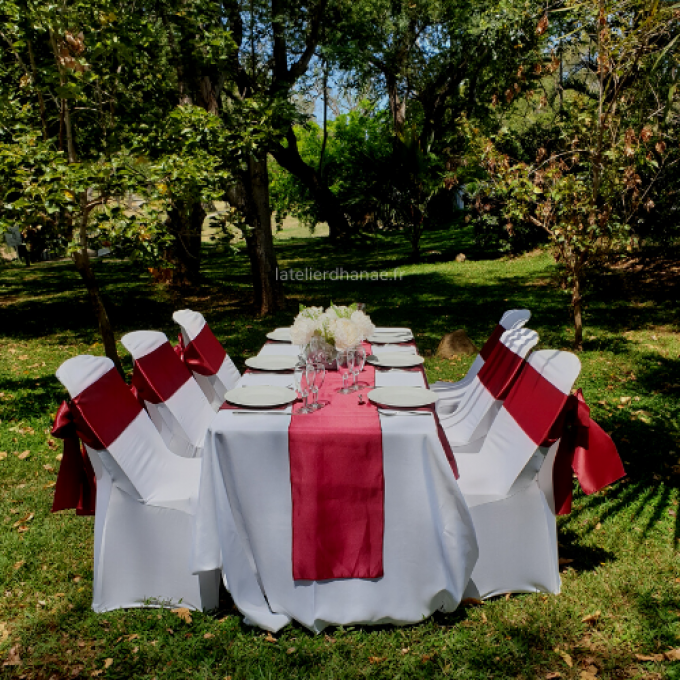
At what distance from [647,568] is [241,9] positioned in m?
9.59

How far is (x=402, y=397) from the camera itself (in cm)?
331

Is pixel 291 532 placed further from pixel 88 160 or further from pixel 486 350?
pixel 88 160

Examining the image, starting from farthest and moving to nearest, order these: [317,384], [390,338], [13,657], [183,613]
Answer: [390,338] < [317,384] < [183,613] < [13,657]

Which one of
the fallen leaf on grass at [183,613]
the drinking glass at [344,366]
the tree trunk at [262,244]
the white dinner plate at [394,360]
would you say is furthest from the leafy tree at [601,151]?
the fallen leaf on grass at [183,613]

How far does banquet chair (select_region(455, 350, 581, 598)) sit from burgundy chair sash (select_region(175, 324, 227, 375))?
2381 mm

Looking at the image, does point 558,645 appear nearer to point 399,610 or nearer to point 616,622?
point 616,622

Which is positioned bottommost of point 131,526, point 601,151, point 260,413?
point 131,526

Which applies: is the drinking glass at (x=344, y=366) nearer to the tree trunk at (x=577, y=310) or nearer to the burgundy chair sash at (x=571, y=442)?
the burgundy chair sash at (x=571, y=442)

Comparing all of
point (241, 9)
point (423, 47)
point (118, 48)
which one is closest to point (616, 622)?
point (118, 48)

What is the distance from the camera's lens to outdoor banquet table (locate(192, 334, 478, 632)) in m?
2.98

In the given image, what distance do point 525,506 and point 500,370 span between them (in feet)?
3.94

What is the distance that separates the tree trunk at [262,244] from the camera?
10117 mm

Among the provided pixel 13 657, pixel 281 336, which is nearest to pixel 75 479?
pixel 13 657

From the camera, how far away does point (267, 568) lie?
3.07 meters
